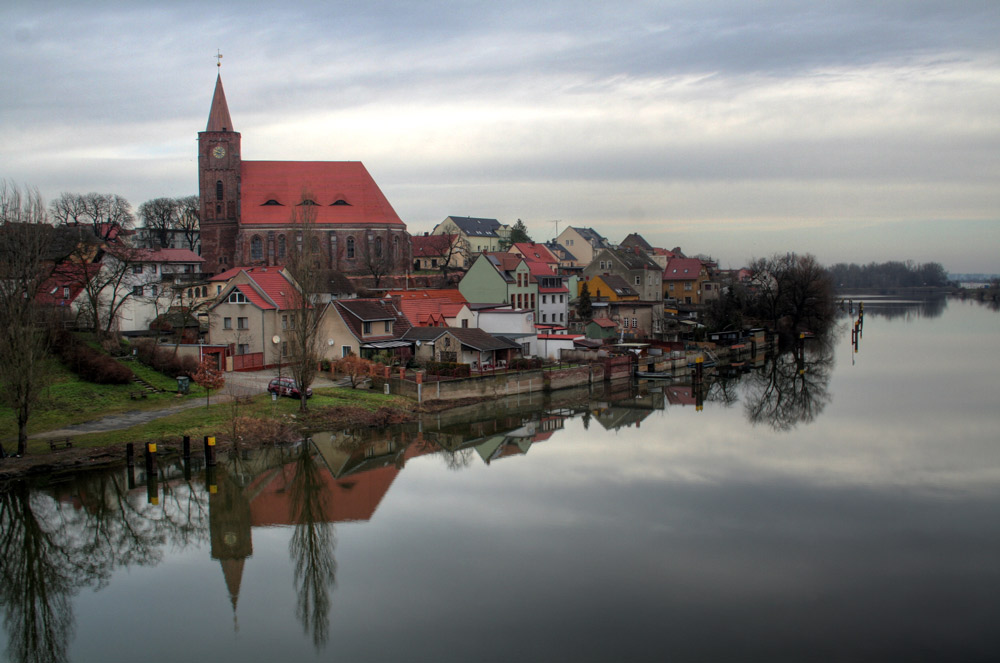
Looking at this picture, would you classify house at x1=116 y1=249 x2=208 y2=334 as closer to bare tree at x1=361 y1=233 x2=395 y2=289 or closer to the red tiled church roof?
the red tiled church roof

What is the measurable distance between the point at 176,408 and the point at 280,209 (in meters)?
36.5

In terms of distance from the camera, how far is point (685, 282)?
81000 mm

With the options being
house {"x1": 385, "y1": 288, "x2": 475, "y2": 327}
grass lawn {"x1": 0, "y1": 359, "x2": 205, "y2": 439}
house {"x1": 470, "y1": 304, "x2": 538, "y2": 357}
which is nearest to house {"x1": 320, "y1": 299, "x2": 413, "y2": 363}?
house {"x1": 385, "y1": 288, "x2": 475, "y2": 327}

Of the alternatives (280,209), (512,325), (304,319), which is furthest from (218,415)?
(280,209)

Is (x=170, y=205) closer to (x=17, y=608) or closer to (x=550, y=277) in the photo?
(x=550, y=277)

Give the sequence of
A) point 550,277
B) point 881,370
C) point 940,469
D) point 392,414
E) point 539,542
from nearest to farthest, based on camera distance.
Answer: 1. point 539,542
2. point 940,469
3. point 392,414
4. point 881,370
5. point 550,277

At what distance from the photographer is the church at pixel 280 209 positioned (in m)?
61.2

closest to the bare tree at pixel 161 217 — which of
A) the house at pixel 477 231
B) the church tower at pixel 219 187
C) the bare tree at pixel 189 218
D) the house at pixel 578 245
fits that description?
the bare tree at pixel 189 218

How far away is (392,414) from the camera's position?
103 feet

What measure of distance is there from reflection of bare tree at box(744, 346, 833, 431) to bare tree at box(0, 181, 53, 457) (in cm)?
2549

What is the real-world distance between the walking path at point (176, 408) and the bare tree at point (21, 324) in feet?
5.88

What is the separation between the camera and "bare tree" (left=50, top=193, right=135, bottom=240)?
5591 cm

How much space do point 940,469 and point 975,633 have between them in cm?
1195

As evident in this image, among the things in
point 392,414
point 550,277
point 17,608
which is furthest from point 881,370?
point 17,608
